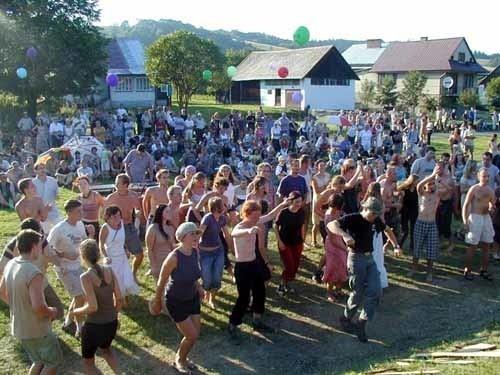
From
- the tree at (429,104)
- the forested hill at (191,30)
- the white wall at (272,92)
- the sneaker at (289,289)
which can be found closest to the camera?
the sneaker at (289,289)

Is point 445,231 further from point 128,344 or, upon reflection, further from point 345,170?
point 128,344

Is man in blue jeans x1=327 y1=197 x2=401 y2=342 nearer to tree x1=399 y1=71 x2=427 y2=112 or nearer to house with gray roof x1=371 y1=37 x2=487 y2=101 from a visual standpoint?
tree x1=399 y1=71 x2=427 y2=112

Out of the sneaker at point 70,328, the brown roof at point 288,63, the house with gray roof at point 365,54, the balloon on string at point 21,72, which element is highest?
the house with gray roof at point 365,54

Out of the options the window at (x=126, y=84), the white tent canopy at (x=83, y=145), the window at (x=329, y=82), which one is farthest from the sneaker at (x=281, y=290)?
the window at (x=329, y=82)

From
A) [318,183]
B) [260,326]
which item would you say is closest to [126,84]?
[318,183]

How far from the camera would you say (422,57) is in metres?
54.5

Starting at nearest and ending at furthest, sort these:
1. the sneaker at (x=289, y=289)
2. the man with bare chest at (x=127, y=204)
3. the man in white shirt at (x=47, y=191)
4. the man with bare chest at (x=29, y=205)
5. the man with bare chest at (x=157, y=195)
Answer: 1. the man with bare chest at (x=29, y=205)
2. the man with bare chest at (x=127, y=204)
3. the man in white shirt at (x=47, y=191)
4. the sneaker at (x=289, y=289)
5. the man with bare chest at (x=157, y=195)

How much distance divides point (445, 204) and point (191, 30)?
342ft

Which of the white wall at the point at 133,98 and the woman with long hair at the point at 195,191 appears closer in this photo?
the woman with long hair at the point at 195,191

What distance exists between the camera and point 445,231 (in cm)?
1031

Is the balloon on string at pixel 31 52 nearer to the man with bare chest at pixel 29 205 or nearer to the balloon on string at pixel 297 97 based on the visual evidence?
the man with bare chest at pixel 29 205

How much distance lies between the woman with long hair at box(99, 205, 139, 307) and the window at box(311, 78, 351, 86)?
4051 cm

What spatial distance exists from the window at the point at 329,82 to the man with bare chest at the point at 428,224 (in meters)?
38.2

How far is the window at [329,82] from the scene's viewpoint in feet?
151
